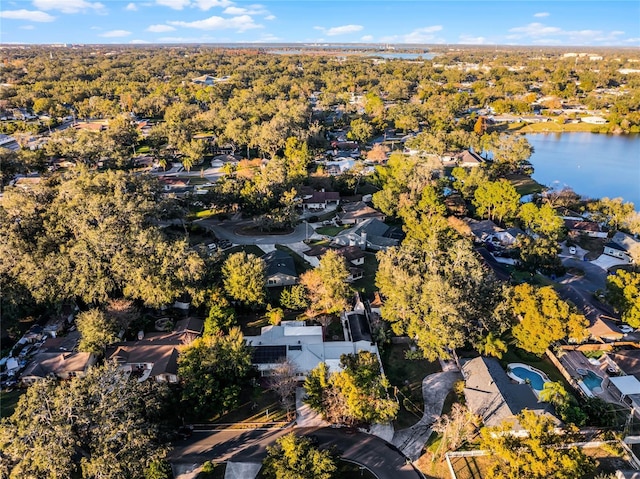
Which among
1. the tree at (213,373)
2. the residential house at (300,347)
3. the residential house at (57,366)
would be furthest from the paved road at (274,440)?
the residential house at (57,366)

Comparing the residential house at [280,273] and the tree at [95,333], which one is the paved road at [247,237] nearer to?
the residential house at [280,273]

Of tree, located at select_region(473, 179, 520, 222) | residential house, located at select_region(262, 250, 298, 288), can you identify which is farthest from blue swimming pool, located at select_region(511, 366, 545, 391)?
tree, located at select_region(473, 179, 520, 222)

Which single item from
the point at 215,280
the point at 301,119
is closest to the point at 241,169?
the point at 301,119

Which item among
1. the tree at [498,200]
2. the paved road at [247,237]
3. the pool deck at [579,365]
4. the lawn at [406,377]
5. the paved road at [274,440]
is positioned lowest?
the paved road at [274,440]

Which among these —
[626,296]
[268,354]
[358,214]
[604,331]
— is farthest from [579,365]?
[358,214]

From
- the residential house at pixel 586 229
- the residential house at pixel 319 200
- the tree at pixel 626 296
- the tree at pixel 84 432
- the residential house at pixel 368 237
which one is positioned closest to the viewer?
the tree at pixel 84 432

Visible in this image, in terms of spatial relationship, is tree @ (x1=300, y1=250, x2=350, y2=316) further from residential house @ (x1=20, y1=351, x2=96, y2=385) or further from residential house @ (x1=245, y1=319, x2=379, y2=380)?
residential house @ (x1=20, y1=351, x2=96, y2=385)

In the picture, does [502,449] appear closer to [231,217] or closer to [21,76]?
[231,217]

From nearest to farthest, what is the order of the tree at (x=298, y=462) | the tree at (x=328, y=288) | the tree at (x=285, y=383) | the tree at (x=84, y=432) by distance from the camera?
the tree at (x=84, y=432)
the tree at (x=298, y=462)
the tree at (x=285, y=383)
the tree at (x=328, y=288)
